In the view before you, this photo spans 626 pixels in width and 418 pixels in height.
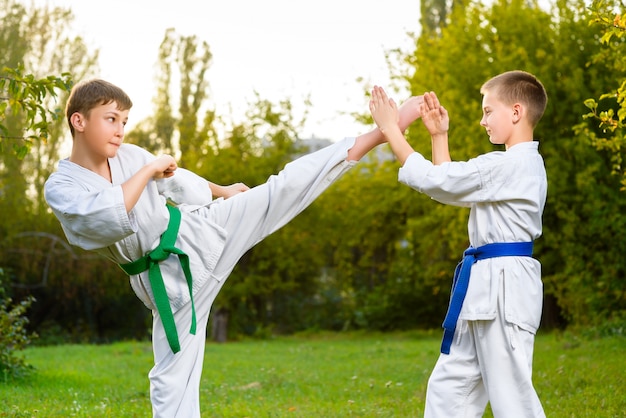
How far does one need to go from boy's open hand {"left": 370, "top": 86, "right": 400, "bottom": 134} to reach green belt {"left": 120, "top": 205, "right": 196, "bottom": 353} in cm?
115

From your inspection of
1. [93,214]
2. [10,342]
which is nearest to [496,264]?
[93,214]

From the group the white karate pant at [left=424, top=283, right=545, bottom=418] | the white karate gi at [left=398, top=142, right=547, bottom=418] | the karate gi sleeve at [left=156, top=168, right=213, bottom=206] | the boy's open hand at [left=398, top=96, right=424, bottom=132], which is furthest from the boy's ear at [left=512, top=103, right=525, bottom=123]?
the karate gi sleeve at [left=156, top=168, right=213, bottom=206]

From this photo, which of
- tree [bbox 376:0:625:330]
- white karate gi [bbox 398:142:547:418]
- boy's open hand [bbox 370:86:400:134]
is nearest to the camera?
white karate gi [bbox 398:142:547:418]

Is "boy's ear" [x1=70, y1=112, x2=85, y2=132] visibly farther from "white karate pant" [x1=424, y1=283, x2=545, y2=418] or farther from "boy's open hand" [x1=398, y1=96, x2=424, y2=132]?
"white karate pant" [x1=424, y1=283, x2=545, y2=418]

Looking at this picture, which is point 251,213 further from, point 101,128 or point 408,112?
point 408,112

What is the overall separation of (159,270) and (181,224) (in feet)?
0.84

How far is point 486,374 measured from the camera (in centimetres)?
378

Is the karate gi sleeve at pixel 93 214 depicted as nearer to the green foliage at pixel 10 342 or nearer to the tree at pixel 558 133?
the green foliage at pixel 10 342

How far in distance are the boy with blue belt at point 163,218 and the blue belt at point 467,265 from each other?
0.77 metres

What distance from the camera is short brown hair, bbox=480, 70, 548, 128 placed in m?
3.97

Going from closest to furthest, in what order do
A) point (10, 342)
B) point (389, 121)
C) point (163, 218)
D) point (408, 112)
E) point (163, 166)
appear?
1. point (163, 166)
2. point (163, 218)
3. point (389, 121)
4. point (408, 112)
5. point (10, 342)

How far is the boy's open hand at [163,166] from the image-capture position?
3.64 m

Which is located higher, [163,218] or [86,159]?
[86,159]

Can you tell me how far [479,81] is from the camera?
16.4 m
